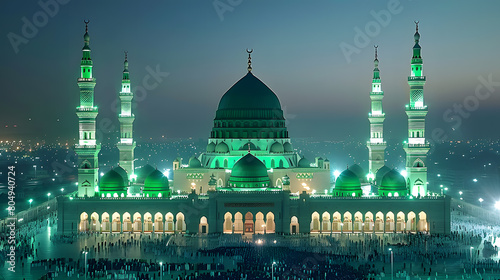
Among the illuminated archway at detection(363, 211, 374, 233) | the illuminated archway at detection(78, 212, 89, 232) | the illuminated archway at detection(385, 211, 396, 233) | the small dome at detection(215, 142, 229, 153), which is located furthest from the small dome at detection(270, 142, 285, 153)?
the illuminated archway at detection(78, 212, 89, 232)

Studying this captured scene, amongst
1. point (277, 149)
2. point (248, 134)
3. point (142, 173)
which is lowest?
point (142, 173)

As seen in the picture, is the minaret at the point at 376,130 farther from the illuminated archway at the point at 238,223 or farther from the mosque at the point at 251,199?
the illuminated archway at the point at 238,223

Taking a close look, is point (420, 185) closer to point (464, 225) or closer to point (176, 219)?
point (464, 225)

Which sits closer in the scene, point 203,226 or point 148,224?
point 203,226

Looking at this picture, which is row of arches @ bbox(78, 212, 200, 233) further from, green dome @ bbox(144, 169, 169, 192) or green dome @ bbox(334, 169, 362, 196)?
green dome @ bbox(334, 169, 362, 196)

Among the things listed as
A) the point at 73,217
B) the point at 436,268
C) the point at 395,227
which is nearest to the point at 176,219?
the point at 73,217

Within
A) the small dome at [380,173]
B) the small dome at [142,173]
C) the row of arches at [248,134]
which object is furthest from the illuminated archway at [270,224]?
the small dome at [142,173]

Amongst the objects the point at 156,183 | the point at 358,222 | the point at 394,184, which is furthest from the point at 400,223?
the point at 156,183

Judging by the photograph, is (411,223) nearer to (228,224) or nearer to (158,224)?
(228,224)
